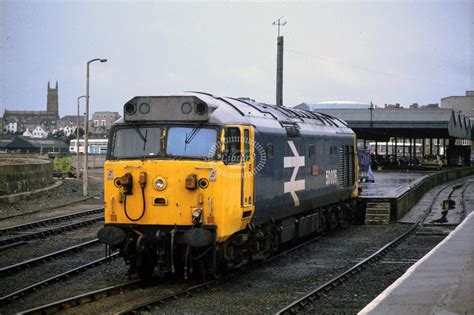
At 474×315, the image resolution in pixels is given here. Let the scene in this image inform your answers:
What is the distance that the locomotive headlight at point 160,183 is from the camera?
11.6 meters

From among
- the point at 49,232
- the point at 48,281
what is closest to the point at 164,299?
the point at 48,281

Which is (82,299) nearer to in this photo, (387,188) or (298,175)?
(298,175)

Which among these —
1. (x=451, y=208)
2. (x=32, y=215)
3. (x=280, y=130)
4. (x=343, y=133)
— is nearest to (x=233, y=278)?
(x=280, y=130)

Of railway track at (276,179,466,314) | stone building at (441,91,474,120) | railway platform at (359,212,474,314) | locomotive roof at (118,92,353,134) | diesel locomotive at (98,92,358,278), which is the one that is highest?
stone building at (441,91,474,120)

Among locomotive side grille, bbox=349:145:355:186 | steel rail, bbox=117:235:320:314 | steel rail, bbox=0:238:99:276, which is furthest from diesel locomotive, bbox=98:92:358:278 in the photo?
locomotive side grille, bbox=349:145:355:186

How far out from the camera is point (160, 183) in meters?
11.6

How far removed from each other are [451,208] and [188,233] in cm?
2097

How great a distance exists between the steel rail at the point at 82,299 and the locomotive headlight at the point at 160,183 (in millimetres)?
1817

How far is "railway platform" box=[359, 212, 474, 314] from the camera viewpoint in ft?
26.5

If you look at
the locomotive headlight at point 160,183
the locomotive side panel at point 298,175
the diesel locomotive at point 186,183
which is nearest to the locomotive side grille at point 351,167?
the locomotive side panel at point 298,175

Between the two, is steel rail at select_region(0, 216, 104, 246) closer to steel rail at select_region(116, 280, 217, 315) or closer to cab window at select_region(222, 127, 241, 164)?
steel rail at select_region(116, 280, 217, 315)

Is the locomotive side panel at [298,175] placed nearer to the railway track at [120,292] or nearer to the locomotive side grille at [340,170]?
the locomotive side grille at [340,170]

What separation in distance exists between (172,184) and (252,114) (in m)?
2.54

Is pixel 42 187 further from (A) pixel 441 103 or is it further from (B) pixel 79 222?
(A) pixel 441 103
